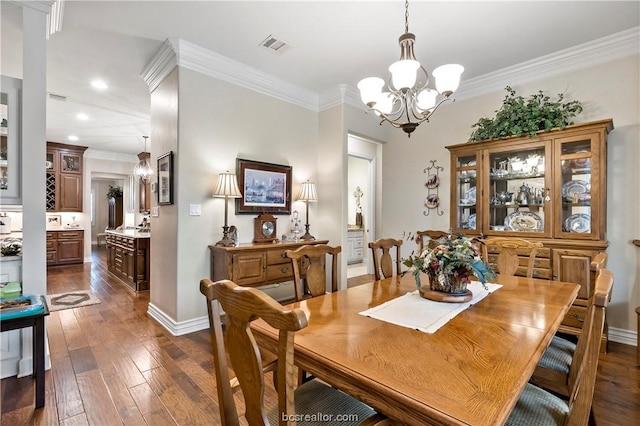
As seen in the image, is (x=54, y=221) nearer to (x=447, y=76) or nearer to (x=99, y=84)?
(x=99, y=84)

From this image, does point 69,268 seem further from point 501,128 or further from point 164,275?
point 501,128

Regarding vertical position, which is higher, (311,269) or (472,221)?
(472,221)

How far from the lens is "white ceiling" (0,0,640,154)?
8.07 ft

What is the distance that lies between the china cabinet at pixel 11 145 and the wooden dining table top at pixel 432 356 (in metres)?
2.26

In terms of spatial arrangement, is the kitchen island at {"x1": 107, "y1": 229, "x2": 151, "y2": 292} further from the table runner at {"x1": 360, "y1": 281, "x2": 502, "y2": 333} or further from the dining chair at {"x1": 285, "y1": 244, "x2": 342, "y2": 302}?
the table runner at {"x1": 360, "y1": 281, "x2": 502, "y2": 333}

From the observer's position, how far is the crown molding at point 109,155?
7355 mm

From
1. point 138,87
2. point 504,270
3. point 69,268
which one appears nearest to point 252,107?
point 138,87

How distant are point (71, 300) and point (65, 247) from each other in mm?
3378

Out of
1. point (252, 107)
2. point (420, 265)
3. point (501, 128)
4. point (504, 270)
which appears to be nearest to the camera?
point (420, 265)

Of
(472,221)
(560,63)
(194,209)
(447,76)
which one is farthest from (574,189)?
(194,209)

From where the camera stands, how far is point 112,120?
527 centimetres

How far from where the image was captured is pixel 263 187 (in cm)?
370

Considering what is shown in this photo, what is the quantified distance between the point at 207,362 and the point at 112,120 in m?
4.76

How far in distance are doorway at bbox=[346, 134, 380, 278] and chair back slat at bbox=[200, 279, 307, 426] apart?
4878 mm
